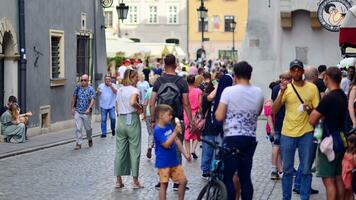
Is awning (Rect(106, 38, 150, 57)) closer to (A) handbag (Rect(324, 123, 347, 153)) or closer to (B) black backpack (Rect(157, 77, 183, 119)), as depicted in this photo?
(B) black backpack (Rect(157, 77, 183, 119))

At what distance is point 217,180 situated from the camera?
364 inches

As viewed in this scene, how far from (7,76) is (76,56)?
218 inches

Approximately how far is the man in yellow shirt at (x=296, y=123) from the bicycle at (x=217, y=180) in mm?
1288

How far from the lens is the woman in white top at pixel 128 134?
12.7 m

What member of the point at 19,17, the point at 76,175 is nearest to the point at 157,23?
the point at 19,17

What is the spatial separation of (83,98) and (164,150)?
9.03 metres

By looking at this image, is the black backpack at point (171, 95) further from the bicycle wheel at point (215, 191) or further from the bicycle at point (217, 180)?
the bicycle wheel at point (215, 191)

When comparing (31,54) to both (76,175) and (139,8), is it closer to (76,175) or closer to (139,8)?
(76,175)

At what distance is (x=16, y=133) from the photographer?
67.9 feet

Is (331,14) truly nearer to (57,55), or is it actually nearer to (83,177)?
(57,55)

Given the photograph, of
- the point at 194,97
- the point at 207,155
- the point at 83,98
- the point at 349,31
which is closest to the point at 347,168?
the point at 349,31

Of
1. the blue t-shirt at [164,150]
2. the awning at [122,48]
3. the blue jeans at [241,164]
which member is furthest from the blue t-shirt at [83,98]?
the awning at [122,48]

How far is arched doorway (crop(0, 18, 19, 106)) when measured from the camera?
21031mm

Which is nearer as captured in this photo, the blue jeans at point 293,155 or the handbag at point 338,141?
the handbag at point 338,141
